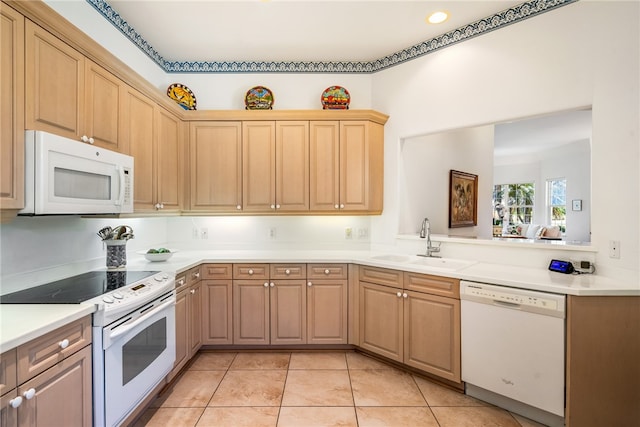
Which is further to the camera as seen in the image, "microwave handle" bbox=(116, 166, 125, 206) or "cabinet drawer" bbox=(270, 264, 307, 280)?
"cabinet drawer" bbox=(270, 264, 307, 280)

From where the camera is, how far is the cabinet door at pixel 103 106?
180 centimetres

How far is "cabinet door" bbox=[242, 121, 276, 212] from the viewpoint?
3029 mm

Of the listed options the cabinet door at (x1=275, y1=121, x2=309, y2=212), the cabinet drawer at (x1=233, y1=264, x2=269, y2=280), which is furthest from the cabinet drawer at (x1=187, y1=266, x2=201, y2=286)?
the cabinet door at (x1=275, y1=121, x2=309, y2=212)

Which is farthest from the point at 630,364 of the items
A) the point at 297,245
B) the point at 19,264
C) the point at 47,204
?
the point at 19,264

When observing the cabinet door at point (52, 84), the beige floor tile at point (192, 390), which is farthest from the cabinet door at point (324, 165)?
the cabinet door at point (52, 84)

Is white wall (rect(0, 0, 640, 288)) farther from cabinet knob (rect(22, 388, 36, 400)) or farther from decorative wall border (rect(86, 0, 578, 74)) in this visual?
cabinet knob (rect(22, 388, 36, 400))

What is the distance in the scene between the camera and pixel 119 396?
161cm

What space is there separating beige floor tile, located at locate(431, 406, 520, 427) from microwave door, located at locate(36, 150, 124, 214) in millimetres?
2547

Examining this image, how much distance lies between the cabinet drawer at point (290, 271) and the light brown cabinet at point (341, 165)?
0.61 meters

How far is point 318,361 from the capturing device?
272cm

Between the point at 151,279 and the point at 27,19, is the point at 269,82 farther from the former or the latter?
the point at 151,279

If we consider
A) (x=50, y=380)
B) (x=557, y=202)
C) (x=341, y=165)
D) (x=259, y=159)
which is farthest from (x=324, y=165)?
(x=557, y=202)

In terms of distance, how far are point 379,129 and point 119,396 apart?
2.96 meters

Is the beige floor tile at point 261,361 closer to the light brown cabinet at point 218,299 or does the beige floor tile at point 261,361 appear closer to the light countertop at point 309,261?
the light brown cabinet at point 218,299
